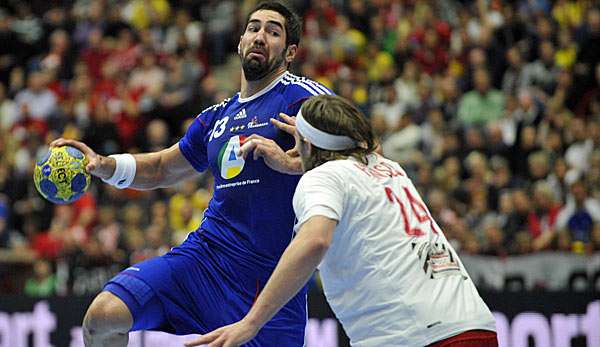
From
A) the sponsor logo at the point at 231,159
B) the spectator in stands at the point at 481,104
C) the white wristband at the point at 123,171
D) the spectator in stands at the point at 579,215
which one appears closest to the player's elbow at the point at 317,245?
the sponsor logo at the point at 231,159

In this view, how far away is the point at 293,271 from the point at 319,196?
1.12 feet

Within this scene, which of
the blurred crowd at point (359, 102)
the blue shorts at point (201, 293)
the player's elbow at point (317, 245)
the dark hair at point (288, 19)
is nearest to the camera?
the player's elbow at point (317, 245)

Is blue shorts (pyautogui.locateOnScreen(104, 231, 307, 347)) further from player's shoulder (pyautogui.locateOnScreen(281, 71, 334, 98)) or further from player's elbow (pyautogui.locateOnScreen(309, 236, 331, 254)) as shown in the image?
player's elbow (pyautogui.locateOnScreen(309, 236, 331, 254))

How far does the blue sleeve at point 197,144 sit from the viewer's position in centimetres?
673

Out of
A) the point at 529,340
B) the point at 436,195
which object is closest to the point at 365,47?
the point at 436,195

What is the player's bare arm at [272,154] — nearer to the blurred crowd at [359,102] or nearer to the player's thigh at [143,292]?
the player's thigh at [143,292]

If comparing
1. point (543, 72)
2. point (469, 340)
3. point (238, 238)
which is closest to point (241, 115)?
point (238, 238)

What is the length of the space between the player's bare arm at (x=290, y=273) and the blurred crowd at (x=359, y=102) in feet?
23.6

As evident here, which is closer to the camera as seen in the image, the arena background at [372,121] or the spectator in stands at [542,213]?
the arena background at [372,121]

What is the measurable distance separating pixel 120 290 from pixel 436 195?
7.27 metres

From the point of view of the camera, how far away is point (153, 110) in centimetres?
1617

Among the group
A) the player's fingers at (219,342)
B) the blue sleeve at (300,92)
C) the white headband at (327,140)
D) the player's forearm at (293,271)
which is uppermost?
the blue sleeve at (300,92)

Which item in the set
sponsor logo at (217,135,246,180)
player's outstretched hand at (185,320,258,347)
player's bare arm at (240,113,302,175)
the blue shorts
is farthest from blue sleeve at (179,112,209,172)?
player's outstretched hand at (185,320,258,347)

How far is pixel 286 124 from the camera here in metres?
5.80
